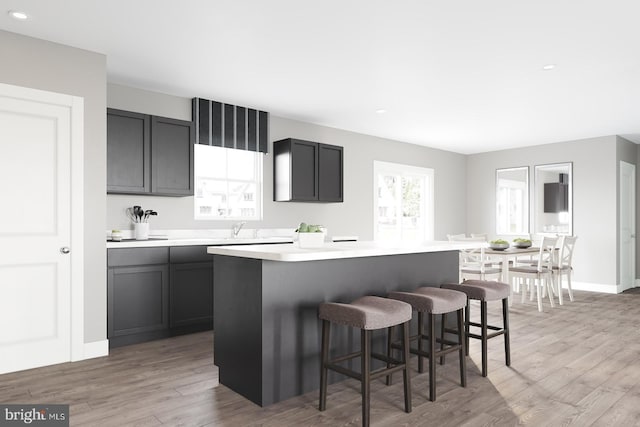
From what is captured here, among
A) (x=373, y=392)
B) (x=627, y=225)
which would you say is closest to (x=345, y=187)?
(x=373, y=392)

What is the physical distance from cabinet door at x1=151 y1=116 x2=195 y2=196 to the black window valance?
0.33 metres

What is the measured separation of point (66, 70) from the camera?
139 inches

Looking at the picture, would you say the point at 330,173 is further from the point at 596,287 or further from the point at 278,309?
the point at 596,287

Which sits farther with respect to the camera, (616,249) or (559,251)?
(616,249)

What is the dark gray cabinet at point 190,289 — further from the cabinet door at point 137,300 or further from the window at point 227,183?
the window at point 227,183

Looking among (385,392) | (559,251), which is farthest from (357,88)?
(559,251)

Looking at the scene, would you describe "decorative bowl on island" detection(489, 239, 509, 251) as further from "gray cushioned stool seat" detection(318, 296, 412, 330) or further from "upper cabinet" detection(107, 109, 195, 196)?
"upper cabinet" detection(107, 109, 195, 196)

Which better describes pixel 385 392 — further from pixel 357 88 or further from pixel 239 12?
pixel 357 88

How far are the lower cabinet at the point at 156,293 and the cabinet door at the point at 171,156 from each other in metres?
0.68

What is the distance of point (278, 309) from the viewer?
2684 millimetres

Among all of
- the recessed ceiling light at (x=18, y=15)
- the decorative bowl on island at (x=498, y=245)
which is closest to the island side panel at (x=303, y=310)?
the recessed ceiling light at (x=18, y=15)

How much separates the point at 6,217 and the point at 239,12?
7.50 feet

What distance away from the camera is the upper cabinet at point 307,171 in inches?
218

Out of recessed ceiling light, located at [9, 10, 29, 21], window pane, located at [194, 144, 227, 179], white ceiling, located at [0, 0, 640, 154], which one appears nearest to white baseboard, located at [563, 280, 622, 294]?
white ceiling, located at [0, 0, 640, 154]
